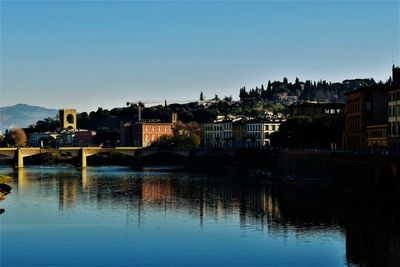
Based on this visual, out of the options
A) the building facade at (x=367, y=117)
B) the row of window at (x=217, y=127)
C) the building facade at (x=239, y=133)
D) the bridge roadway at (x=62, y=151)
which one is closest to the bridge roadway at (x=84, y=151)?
the bridge roadway at (x=62, y=151)

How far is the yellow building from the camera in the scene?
77.2 meters

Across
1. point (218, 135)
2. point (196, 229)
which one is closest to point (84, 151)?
point (218, 135)

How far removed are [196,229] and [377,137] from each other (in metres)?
37.0

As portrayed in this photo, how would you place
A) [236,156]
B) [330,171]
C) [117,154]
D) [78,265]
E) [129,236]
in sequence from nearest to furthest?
[78,265] < [129,236] < [330,171] < [236,156] < [117,154]

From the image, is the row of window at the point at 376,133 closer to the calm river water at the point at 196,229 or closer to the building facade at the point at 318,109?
the calm river water at the point at 196,229

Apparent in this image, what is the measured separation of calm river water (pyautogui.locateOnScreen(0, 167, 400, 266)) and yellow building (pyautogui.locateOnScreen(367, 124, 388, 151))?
35.0 feet

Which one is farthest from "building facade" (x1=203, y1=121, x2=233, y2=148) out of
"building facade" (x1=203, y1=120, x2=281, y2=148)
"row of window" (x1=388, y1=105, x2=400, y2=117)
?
Result: "row of window" (x1=388, y1=105, x2=400, y2=117)

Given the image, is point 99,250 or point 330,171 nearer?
point 99,250

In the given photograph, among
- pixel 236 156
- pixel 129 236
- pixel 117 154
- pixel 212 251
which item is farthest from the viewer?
pixel 117 154

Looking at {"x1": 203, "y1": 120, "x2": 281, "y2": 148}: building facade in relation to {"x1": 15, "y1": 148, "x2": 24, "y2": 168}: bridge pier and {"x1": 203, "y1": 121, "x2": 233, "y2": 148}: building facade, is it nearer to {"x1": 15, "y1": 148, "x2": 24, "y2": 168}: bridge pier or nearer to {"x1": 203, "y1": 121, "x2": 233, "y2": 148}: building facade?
{"x1": 203, "y1": 121, "x2": 233, "y2": 148}: building facade

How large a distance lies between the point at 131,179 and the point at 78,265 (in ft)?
203

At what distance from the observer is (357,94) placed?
88.6 metres

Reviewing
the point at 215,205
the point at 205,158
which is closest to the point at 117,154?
the point at 205,158

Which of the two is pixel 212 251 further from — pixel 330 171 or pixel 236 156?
pixel 236 156
